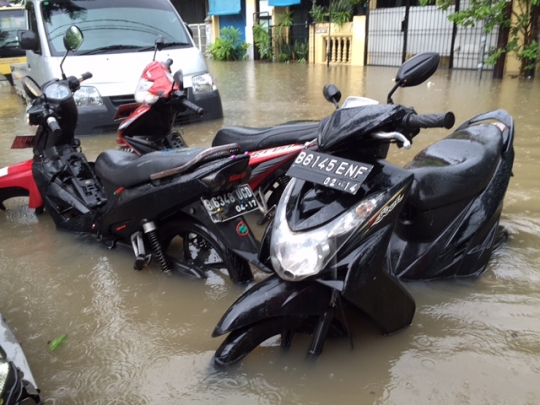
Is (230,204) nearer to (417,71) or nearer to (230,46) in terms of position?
(417,71)

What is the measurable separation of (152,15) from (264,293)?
6.10 meters

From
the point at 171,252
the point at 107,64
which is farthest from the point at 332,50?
the point at 171,252

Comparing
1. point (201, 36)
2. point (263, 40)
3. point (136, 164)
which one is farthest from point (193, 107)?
point (201, 36)

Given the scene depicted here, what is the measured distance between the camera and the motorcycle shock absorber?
10.2ft

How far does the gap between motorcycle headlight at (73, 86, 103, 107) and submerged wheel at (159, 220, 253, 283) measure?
3.50m

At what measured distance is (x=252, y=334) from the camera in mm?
2195

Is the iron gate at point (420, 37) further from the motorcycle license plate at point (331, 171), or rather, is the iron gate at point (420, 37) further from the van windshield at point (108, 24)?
the motorcycle license plate at point (331, 171)

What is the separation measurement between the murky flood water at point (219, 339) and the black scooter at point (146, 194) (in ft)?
0.62

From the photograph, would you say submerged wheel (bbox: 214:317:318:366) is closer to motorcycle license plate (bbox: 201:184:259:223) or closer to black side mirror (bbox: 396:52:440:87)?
motorcycle license plate (bbox: 201:184:259:223)

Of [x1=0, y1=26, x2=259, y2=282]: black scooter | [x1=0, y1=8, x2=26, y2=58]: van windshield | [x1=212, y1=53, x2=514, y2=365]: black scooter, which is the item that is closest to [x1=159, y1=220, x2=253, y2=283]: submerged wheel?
[x1=0, y1=26, x2=259, y2=282]: black scooter

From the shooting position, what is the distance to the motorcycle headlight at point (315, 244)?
204cm

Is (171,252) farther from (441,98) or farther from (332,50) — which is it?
(332,50)

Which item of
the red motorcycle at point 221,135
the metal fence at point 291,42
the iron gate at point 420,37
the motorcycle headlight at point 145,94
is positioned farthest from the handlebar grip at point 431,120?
the metal fence at point 291,42

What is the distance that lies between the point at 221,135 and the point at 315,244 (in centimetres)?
217
